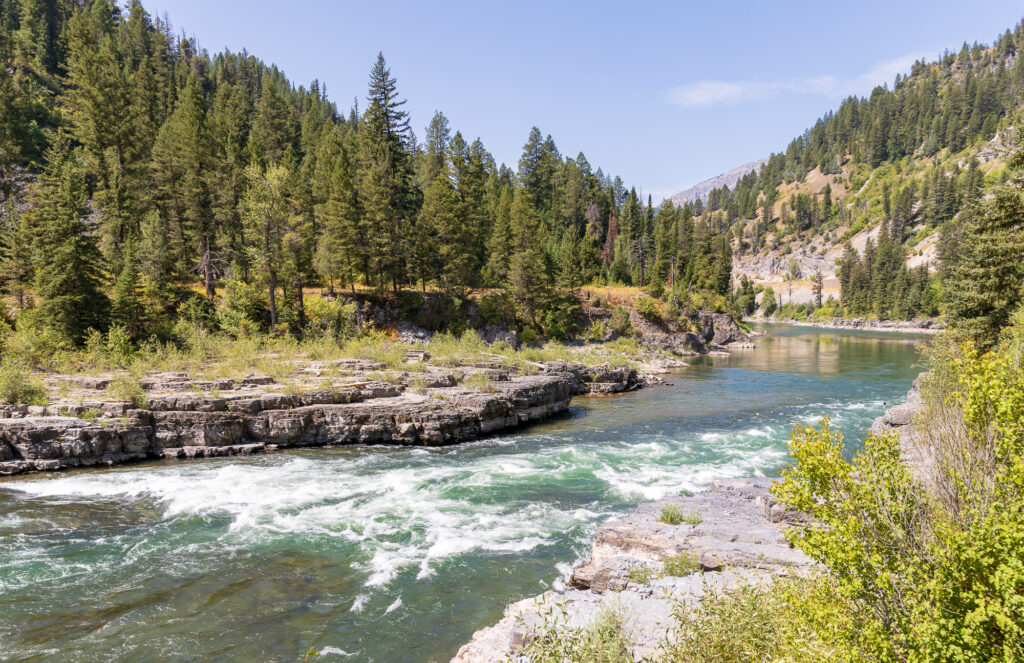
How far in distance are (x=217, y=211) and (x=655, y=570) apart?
45683mm

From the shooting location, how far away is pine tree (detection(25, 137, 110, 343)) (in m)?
26.3

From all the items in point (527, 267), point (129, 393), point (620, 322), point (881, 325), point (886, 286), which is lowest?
point (129, 393)

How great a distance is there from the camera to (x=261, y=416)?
21.7 m

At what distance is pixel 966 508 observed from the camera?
200 inches

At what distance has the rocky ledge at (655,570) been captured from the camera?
25.2 feet

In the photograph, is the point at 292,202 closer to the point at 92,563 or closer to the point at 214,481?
the point at 214,481

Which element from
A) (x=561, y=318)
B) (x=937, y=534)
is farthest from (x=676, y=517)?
(x=561, y=318)

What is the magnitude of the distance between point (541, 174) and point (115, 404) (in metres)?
80.1

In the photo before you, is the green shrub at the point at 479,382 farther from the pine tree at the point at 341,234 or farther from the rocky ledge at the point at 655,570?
the pine tree at the point at 341,234

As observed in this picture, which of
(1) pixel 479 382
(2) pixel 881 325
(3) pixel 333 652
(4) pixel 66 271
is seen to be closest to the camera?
(3) pixel 333 652

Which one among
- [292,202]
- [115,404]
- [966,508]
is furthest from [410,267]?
[966,508]

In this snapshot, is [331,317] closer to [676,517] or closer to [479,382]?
[479,382]

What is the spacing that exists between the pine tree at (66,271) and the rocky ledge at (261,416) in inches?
273

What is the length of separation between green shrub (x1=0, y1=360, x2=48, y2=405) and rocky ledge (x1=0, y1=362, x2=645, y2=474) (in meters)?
0.94
